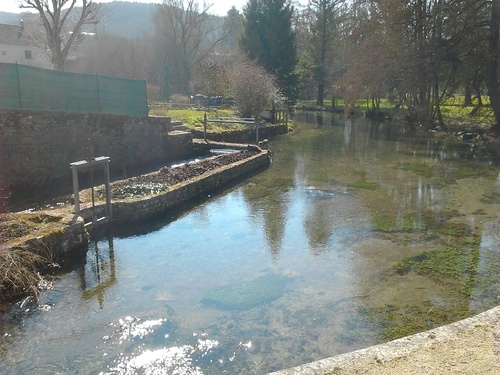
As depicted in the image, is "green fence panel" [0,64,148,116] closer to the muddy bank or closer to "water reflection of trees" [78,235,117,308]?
the muddy bank

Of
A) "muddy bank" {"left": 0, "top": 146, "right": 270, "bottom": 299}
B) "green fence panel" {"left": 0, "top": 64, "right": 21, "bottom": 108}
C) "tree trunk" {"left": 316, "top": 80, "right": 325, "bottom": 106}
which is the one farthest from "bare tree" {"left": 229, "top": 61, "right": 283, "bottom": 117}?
"tree trunk" {"left": 316, "top": 80, "right": 325, "bottom": 106}

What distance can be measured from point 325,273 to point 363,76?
2131 cm

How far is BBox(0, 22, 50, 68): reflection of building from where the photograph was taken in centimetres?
4353

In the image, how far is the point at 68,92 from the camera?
12.9m

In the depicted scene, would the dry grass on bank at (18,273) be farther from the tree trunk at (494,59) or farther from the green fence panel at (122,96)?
the tree trunk at (494,59)

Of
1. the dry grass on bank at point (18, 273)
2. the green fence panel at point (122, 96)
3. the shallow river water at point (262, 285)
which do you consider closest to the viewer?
the shallow river water at point (262, 285)

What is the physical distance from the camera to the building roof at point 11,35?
43556mm

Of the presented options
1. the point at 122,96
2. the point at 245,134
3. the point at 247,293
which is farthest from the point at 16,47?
the point at 247,293

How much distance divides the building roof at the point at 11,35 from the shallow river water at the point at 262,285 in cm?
4202

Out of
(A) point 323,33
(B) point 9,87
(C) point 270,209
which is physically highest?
(A) point 323,33

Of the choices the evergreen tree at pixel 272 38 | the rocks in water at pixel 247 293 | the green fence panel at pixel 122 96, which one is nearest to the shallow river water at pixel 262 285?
the rocks in water at pixel 247 293

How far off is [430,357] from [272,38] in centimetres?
3762

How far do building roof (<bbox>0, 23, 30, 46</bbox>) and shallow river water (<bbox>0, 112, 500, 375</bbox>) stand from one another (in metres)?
42.0

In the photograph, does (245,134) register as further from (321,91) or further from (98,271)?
(321,91)
